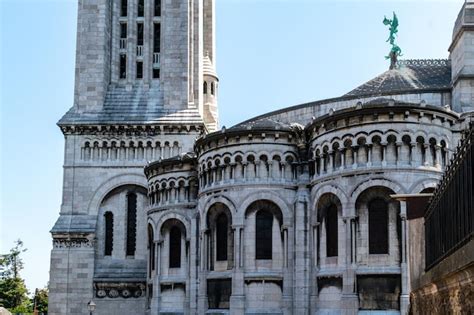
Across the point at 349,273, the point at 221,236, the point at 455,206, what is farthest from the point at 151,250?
the point at 455,206

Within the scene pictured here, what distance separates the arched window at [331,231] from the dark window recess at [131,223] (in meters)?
19.8

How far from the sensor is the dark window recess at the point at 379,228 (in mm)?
31797

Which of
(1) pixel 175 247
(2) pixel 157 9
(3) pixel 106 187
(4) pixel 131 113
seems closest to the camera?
(1) pixel 175 247

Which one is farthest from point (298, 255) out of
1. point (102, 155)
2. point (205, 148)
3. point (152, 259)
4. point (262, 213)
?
point (102, 155)

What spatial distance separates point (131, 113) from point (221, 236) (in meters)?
16.9

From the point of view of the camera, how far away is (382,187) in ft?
105

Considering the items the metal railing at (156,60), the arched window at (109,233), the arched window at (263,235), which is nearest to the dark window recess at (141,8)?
the metal railing at (156,60)

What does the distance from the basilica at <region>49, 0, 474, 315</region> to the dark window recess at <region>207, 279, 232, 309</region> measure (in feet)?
0.34

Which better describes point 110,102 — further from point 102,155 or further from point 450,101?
point 450,101

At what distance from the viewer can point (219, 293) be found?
3719 centimetres

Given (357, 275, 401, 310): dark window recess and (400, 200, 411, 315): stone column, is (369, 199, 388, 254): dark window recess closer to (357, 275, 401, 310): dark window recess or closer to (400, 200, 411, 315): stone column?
(400, 200, 411, 315): stone column

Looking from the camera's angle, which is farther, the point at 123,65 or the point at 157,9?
the point at 157,9

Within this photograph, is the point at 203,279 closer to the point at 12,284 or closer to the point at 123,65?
the point at 123,65

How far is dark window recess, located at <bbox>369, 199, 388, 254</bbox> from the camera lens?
104 feet
